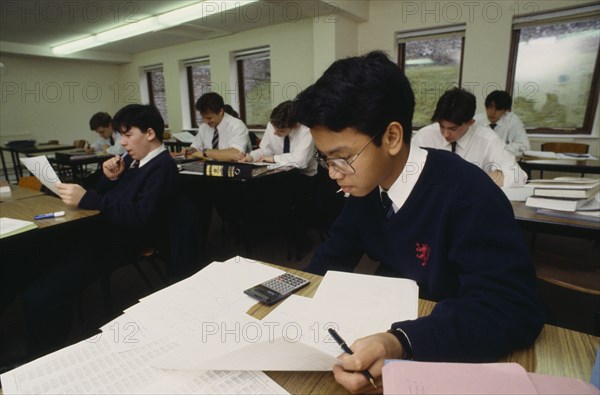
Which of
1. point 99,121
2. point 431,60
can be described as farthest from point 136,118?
point 431,60

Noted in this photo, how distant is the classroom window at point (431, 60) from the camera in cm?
481

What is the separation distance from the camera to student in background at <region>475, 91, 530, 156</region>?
3.80 metres

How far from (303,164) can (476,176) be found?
92.6 inches

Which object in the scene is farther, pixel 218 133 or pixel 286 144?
pixel 218 133

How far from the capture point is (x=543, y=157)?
3.40 meters

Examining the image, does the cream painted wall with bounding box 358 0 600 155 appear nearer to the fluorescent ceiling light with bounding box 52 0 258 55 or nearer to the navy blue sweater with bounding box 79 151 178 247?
the fluorescent ceiling light with bounding box 52 0 258 55

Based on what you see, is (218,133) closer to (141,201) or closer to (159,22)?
(141,201)

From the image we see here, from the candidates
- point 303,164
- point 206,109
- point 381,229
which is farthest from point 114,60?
point 381,229

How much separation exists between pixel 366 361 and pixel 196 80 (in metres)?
7.94

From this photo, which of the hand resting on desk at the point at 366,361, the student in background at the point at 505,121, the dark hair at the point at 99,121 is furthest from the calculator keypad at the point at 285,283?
the dark hair at the point at 99,121

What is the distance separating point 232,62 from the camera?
A: 265 inches

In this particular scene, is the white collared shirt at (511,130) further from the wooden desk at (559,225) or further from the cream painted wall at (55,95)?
the cream painted wall at (55,95)

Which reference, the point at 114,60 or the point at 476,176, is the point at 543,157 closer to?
the point at 476,176

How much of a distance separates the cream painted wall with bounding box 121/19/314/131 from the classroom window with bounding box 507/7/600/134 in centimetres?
281
